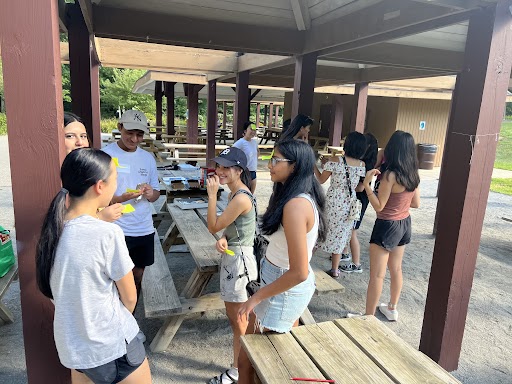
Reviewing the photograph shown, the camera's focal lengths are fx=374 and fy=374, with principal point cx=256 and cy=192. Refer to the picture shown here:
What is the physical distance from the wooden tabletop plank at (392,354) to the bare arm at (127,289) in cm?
120

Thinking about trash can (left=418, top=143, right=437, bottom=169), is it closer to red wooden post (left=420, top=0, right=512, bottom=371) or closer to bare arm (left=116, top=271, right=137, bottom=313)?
red wooden post (left=420, top=0, right=512, bottom=371)

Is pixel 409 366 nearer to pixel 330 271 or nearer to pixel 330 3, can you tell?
pixel 330 271

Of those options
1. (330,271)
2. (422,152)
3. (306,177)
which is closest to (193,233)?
(330,271)

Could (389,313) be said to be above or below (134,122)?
below

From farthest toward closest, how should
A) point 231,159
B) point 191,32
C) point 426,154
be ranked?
point 426,154
point 191,32
point 231,159

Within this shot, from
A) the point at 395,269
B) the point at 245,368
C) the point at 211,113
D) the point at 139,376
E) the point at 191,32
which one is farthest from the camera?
the point at 211,113

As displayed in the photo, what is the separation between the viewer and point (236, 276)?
8.00 ft

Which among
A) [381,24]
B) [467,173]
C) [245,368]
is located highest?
[381,24]

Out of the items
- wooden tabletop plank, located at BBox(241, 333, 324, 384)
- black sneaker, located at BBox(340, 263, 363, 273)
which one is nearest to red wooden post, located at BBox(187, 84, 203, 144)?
black sneaker, located at BBox(340, 263, 363, 273)

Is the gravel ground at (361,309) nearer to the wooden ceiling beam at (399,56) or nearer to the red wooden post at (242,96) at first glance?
the wooden ceiling beam at (399,56)

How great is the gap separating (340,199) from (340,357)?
7.57 ft

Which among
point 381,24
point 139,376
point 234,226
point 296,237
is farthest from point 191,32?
point 139,376

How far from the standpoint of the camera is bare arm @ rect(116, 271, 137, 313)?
57.9 inches

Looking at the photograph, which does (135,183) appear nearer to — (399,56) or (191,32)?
(191,32)
